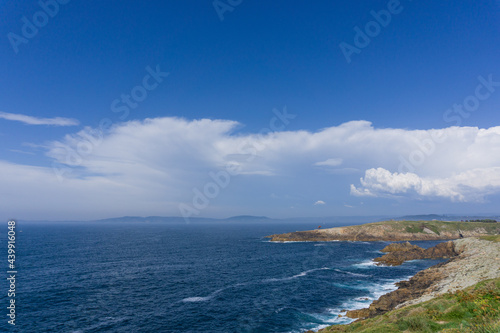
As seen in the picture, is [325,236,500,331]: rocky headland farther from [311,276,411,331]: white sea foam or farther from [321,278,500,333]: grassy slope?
[321,278,500,333]: grassy slope

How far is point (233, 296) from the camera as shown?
53844 mm

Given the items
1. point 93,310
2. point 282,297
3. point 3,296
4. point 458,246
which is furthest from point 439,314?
point 458,246

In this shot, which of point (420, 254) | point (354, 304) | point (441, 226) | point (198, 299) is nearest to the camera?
point (354, 304)

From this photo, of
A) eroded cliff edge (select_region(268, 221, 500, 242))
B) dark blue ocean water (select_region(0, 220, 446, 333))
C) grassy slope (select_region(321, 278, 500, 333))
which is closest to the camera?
grassy slope (select_region(321, 278, 500, 333))

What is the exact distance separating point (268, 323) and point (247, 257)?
59.0m

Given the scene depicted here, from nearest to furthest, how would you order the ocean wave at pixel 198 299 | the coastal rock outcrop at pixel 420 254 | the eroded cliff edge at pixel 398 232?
the ocean wave at pixel 198 299
the coastal rock outcrop at pixel 420 254
the eroded cliff edge at pixel 398 232

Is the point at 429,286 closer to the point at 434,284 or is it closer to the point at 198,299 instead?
the point at 434,284

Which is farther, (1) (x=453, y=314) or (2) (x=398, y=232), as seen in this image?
(2) (x=398, y=232)

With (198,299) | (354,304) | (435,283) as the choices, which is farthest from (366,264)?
(198,299)

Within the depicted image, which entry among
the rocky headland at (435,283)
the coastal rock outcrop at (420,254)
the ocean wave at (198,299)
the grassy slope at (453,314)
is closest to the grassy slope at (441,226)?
the coastal rock outcrop at (420,254)

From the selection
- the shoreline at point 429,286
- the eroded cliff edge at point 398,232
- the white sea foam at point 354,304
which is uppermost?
the shoreline at point 429,286

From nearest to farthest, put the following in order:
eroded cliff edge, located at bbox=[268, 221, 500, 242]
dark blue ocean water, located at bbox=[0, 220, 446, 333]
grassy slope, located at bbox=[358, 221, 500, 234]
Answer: dark blue ocean water, located at bbox=[0, 220, 446, 333] < eroded cliff edge, located at bbox=[268, 221, 500, 242] < grassy slope, located at bbox=[358, 221, 500, 234]

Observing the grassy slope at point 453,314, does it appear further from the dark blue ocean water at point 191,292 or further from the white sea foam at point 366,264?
the white sea foam at point 366,264

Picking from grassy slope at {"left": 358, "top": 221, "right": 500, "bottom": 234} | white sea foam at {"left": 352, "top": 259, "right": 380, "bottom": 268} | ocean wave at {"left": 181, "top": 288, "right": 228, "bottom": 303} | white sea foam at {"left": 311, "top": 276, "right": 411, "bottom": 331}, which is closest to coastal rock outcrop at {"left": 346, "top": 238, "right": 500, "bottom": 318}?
white sea foam at {"left": 311, "top": 276, "right": 411, "bottom": 331}
